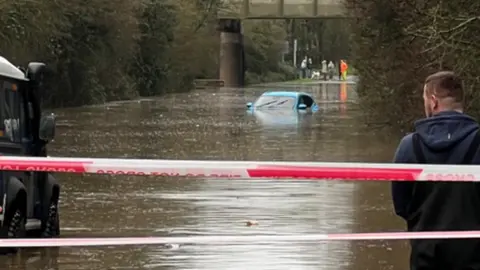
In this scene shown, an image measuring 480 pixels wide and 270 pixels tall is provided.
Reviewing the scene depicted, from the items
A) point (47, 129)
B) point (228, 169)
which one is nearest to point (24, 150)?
point (47, 129)

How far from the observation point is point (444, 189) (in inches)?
201

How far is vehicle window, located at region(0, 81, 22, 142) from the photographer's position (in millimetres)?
10547

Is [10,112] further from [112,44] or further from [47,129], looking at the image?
[112,44]

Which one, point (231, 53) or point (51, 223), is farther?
point (231, 53)

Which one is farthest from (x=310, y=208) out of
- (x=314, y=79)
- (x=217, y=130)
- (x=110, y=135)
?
(x=314, y=79)

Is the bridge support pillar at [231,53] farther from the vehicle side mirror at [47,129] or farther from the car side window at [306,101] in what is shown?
the vehicle side mirror at [47,129]

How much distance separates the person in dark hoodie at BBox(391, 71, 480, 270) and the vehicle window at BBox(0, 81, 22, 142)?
6270 mm

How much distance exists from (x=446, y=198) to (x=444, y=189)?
0.16 feet

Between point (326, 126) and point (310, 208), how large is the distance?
22033 millimetres

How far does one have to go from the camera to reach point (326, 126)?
36594 mm

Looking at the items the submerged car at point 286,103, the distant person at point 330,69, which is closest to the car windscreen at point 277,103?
the submerged car at point 286,103

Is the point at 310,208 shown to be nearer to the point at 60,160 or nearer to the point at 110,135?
the point at 60,160

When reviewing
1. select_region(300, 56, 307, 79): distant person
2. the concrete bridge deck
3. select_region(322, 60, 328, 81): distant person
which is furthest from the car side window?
select_region(300, 56, 307, 79): distant person

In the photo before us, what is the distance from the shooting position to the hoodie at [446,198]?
5074 millimetres
